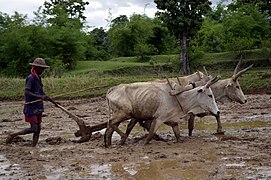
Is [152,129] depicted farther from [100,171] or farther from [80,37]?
[80,37]

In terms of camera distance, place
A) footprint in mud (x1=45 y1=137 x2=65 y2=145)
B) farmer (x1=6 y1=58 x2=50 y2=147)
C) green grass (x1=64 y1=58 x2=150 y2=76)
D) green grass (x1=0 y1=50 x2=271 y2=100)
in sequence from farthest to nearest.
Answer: green grass (x1=64 y1=58 x2=150 y2=76)
green grass (x1=0 y1=50 x2=271 y2=100)
footprint in mud (x1=45 y1=137 x2=65 y2=145)
farmer (x1=6 y1=58 x2=50 y2=147)

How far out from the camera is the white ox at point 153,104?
33.8 feet

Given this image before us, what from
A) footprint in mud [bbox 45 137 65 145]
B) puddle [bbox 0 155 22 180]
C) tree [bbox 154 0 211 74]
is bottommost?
footprint in mud [bbox 45 137 65 145]

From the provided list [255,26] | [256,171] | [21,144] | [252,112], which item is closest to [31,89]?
[21,144]

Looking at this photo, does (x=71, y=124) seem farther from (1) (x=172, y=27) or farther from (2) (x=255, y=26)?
(2) (x=255, y=26)

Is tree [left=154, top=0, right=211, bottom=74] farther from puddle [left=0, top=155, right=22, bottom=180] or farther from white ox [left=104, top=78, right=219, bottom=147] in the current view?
puddle [left=0, top=155, right=22, bottom=180]

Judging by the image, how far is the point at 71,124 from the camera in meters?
14.9

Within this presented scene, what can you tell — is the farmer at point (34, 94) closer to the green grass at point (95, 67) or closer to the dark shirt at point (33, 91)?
the dark shirt at point (33, 91)

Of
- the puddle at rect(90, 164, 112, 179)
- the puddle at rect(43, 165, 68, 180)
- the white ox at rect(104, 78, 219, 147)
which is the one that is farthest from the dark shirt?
the puddle at rect(90, 164, 112, 179)

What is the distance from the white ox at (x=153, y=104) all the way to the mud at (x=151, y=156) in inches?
19.6

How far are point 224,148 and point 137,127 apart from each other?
5025mm

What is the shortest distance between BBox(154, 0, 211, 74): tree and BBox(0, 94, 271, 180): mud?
20092 mm

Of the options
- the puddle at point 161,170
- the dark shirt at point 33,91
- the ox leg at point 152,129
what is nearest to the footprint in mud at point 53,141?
the dark shirt at point 33,91

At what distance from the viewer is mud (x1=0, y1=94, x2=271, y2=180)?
7516 mm
